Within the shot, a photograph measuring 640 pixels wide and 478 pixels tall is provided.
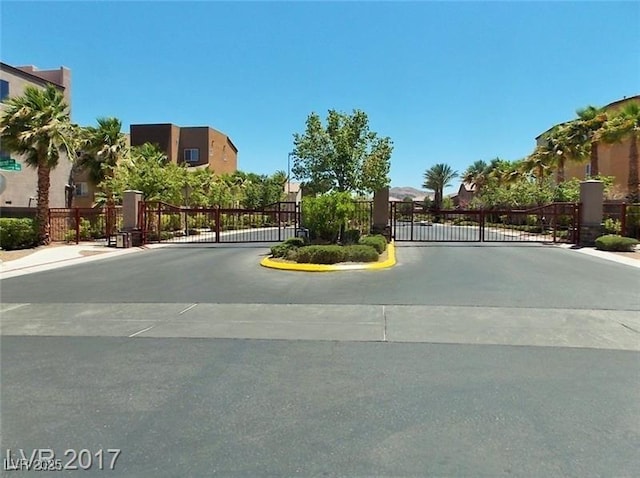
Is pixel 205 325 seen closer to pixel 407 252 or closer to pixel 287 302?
pixel 287 302

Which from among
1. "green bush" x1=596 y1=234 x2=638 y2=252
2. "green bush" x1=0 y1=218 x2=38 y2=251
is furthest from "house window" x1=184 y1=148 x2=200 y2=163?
"green bush" x1=596 y1=234 x2=638 y2=252

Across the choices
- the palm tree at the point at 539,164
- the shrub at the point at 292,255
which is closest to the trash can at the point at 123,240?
the shrub at the point at 292,255

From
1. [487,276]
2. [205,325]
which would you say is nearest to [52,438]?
[205,325]

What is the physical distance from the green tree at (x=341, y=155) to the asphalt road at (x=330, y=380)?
10.3m

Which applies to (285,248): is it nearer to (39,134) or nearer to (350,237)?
(350,237)

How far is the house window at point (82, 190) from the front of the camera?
4091 cm

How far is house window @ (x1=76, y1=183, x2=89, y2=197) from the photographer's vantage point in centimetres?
4091

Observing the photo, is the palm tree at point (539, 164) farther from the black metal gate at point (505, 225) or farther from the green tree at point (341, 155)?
the green tree at point (341, 155)

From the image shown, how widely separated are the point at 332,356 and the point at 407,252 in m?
14.5

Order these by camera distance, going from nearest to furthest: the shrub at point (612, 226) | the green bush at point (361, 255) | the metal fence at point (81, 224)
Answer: the green bush at point (361, 255)
the shrub at point (612, 226)
the metal fence at point (81, 224)

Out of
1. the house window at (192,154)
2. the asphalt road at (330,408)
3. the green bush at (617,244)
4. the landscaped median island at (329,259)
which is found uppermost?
A: the house window at (192,154)

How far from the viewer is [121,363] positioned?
20.0 feet

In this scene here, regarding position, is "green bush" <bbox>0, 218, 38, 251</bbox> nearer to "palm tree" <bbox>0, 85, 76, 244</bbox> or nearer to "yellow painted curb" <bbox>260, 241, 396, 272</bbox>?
"palm tree" <bbox>0, 85, 76, 244</bbox>

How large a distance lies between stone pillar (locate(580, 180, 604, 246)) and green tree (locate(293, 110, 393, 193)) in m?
9.37
